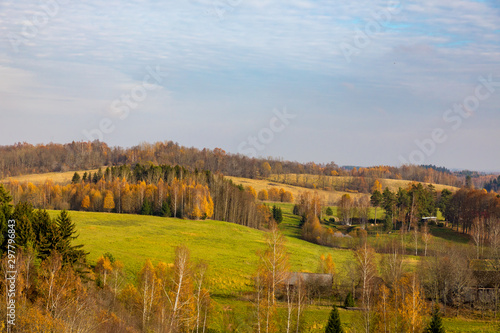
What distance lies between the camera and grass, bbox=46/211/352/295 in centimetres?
6203

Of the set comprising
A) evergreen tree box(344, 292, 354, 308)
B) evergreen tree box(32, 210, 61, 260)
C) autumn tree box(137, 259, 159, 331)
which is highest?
evergreen tree box(32, 210, 61, 260)

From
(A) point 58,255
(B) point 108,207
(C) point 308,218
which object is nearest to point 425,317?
(A) point 58,255

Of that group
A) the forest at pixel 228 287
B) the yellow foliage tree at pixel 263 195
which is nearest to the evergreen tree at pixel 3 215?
the forest at pixel 228 287

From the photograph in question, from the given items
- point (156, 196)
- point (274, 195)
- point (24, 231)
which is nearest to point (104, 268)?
point (24, 231)

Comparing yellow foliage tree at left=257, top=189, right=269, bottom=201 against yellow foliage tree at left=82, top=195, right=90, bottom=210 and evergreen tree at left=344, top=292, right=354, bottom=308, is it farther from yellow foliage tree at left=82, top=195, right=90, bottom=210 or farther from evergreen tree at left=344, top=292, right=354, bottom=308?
evergreen tree at left=344, top=292, right=354, bottom=308

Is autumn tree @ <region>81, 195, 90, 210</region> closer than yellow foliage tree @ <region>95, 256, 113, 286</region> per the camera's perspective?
No

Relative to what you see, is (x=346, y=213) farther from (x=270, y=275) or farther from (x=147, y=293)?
(x=147, y=293)

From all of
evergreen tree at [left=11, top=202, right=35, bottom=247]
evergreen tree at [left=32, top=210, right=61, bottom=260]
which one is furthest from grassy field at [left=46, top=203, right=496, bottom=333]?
evergreen tree at [left=11, top=202, right=35, bottom=247]

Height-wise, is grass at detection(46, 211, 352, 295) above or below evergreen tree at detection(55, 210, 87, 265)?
below

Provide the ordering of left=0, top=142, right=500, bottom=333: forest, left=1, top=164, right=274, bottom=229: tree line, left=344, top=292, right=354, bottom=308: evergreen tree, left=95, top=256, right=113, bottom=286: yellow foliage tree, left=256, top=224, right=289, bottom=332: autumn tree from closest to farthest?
left=0, top=142, right=500, bottom=333: forest < left=256, top=224, right=289, bottom=332: autumn tree < left=95, top=256, right=113, bottom=286: yellow foliage tree < left=344, top=292, right=354, bottom=308: evergreen tree < left=1, top=164, right=274, bottom=229: tree line

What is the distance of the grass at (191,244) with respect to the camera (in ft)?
204

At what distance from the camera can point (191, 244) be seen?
80.5m

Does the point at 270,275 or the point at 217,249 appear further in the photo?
the point at 217,249

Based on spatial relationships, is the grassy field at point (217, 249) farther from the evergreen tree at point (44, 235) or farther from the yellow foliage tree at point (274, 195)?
the yellow foliage tree at point (274, 195)
